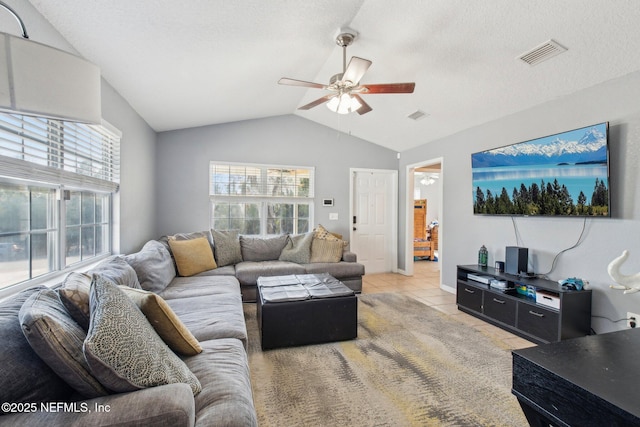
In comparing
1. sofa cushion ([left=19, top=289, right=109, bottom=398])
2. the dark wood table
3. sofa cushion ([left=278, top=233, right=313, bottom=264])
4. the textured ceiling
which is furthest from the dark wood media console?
sofa cushion ([left=19, top=289, right=109, bottom=398])

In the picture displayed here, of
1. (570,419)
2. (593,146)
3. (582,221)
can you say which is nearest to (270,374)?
(570,419)

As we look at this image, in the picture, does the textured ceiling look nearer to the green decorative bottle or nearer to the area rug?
the green decorative bottle

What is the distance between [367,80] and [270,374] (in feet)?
10.4

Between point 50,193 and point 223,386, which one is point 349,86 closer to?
point 223,386

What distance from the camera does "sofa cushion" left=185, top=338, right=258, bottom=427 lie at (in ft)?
3.41

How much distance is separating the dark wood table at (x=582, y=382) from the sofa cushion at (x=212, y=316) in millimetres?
1509

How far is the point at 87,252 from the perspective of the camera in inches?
102

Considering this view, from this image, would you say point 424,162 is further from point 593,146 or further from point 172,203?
point 172,203

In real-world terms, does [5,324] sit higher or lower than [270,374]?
higher

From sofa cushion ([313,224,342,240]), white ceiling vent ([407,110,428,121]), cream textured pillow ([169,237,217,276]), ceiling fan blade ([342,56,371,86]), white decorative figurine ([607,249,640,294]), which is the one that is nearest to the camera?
white decorative figurine ([607,249,640,294])

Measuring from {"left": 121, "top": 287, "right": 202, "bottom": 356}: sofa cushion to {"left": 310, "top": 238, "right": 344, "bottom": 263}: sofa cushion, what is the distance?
289 cm

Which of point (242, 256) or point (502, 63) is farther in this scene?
point (242, 256)

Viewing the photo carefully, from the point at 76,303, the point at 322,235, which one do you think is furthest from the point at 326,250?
the point at 76,303

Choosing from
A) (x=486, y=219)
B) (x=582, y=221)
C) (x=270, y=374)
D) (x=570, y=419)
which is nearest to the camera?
(x=570, y=419)
